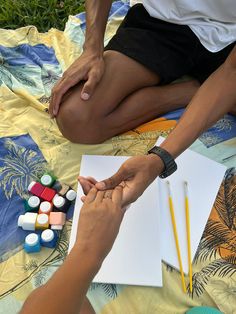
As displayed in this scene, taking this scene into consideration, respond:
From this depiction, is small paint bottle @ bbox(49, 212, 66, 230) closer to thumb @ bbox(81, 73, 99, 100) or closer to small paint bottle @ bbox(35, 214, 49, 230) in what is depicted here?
small paint bottle @ bbox(35, 214, 49, 230)

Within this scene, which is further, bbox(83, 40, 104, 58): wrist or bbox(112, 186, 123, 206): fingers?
bbox(83, 40, 104, 58): wrist

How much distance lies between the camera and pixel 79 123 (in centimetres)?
132

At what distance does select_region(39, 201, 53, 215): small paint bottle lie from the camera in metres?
1.22

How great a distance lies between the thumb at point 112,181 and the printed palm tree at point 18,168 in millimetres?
394

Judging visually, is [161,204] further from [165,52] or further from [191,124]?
[165,52]

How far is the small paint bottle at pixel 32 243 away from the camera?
1.14 meters

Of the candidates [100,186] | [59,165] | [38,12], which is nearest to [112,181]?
[100,186]

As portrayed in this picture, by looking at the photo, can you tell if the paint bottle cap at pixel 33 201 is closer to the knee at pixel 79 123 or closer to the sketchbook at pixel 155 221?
the sketchbook at pixel 155 221

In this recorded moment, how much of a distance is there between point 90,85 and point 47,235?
18.8 inches

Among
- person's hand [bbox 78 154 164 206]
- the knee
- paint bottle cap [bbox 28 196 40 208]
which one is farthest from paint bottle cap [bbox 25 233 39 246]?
the knee

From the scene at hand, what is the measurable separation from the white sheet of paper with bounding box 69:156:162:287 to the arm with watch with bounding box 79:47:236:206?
160 millimetres

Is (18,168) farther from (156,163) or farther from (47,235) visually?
(156,163)

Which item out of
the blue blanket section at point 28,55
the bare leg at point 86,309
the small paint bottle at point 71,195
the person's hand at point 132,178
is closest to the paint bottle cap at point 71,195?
the small paint bottle at point 71,195

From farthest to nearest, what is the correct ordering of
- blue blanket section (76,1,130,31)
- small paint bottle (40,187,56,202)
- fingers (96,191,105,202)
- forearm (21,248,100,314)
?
blue blanket section (76,1,130,31) < small paint bottle (40,187,56,202) < fingers (96,191,105,202) < forearm (21,248,100,314)
